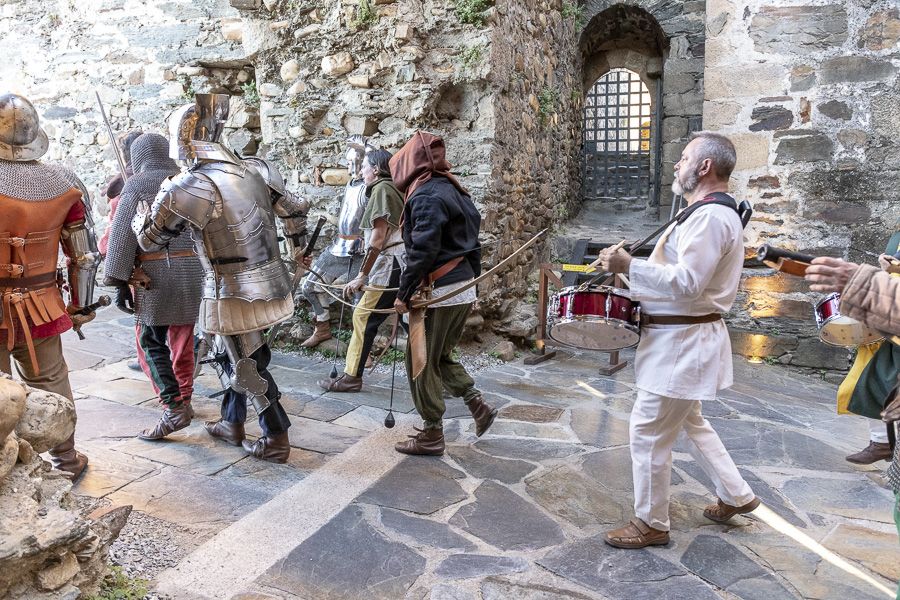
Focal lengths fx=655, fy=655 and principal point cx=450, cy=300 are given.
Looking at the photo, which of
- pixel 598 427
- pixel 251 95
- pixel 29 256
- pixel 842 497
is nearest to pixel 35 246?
pixel 29 256

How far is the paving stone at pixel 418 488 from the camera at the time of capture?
3.11m

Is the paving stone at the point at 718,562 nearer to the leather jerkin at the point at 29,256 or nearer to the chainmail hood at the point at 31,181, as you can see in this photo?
the leather jerkin at the point at 29,256

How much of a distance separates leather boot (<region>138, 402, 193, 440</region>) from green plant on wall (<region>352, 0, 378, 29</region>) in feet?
11.4

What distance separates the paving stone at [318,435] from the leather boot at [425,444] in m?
0.37

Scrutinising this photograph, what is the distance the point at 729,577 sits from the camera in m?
2.55

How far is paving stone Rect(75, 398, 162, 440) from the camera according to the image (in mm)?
3855

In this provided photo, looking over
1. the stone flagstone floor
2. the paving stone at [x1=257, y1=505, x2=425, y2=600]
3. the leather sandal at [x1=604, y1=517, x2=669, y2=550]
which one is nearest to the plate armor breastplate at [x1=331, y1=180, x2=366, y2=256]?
the stone flagstone floor

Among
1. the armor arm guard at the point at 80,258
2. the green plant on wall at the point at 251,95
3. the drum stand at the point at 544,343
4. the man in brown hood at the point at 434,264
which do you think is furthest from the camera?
the green plant on wall at the point at 251,95

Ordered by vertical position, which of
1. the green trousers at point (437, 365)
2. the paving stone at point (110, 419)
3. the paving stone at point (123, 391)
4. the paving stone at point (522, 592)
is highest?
the green trousers at point (437, 365)

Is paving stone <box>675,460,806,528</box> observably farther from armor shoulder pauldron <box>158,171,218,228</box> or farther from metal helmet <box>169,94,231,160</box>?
metal helmet <box>169,94,231,160</box>

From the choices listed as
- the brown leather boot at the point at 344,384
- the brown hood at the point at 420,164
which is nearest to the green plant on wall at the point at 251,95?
the brown leather boot at the point at 344,384

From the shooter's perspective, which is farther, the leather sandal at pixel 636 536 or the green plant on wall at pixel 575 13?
the green plant on wall at pixel 575 13

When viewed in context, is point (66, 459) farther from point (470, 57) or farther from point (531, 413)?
point (470, 57)

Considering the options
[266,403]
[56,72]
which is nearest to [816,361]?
[266,403]
